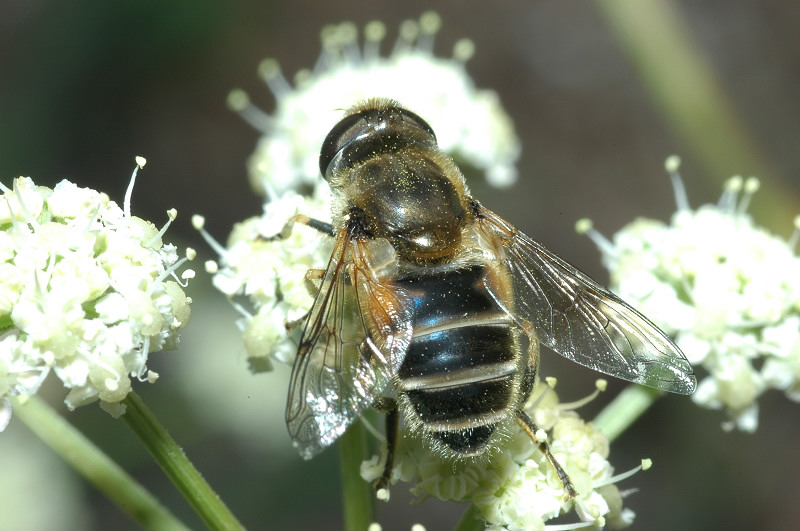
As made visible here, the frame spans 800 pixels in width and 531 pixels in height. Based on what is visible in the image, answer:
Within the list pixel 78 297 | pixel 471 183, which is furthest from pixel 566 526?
pixel 471 183

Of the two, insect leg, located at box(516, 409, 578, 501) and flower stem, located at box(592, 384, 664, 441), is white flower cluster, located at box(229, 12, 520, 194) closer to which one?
flower stem, located at box(592, 384, 664, 441)

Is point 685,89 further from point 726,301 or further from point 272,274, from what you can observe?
point 272,274

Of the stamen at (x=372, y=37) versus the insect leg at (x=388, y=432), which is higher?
the stamen at (x=372, y=37)

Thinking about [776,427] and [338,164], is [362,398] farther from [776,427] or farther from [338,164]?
[776,427]

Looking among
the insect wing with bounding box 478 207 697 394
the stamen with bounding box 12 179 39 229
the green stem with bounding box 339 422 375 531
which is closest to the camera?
the stamen with bounding box 12 179 39 229

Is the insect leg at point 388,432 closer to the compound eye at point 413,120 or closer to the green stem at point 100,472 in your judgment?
the green stem at point 100,472

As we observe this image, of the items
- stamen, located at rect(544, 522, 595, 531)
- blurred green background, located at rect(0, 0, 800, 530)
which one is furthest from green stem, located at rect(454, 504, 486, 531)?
blurred green background, located at rect(0, 0, 800, 530)

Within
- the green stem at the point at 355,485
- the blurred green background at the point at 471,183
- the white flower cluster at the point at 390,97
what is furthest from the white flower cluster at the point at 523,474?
the blurred green background at the point at 471,183
